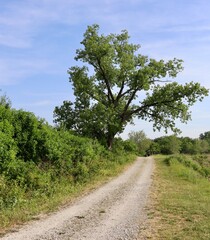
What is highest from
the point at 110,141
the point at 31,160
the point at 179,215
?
the point at 110,141

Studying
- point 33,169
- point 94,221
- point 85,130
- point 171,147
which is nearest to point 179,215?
point 94,221

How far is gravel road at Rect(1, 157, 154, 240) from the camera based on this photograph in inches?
324

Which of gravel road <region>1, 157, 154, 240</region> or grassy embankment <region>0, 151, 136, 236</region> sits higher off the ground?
grassy embankment <region>0, 151, 136, 236</region>

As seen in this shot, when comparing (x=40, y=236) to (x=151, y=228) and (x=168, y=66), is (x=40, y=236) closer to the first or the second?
(x=151, y=228)

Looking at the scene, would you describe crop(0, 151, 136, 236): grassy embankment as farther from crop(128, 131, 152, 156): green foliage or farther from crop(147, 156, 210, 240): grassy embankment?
crop(128, 131, 152, 156): green foliage

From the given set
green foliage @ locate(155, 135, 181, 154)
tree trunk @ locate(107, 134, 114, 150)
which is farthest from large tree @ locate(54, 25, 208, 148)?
green foliage @ locate(155, 135, 181, 154)

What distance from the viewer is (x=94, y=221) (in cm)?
984

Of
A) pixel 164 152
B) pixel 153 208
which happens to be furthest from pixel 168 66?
pixel 164 152

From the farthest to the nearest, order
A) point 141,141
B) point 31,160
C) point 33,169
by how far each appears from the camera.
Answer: point 141,141
point 31,160
point 33,169

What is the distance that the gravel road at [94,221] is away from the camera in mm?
8242

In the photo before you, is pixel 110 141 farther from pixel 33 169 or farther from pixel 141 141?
pixel 141 141

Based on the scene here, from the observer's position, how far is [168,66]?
132 ft

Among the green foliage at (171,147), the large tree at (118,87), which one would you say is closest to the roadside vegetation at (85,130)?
the large tree at (118,87)

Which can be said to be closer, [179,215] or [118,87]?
[179,215]
